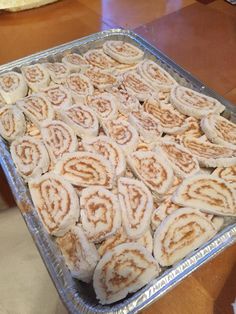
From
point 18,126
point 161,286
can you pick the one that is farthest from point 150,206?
point 18,126

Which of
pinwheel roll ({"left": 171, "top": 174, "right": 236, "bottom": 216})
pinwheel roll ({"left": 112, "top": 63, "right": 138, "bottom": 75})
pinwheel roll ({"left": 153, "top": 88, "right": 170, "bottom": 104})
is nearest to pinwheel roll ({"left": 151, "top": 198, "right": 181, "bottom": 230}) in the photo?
pinwheel roll ({"left": 171, "top": 174, "right": 236, "bottom": 216})

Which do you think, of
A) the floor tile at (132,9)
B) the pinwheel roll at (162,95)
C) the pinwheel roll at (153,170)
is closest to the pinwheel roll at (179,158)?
the pinwheel roll at (153,170)

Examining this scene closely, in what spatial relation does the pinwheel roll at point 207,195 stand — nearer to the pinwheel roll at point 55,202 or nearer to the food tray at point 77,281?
the food tray at point 77,281

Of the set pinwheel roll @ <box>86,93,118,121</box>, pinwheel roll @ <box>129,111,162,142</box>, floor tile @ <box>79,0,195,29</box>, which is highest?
floor tile @ <box>79,0,195,29</box>

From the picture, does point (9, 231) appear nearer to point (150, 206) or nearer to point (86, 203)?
point (86, 203)

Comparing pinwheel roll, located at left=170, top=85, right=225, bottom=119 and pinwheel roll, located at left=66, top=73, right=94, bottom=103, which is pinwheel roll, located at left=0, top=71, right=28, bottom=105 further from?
pinwheel roll, located at left=170, top=85, right=225, bottom=119

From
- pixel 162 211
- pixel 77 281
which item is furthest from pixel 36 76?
pixel 77 281
